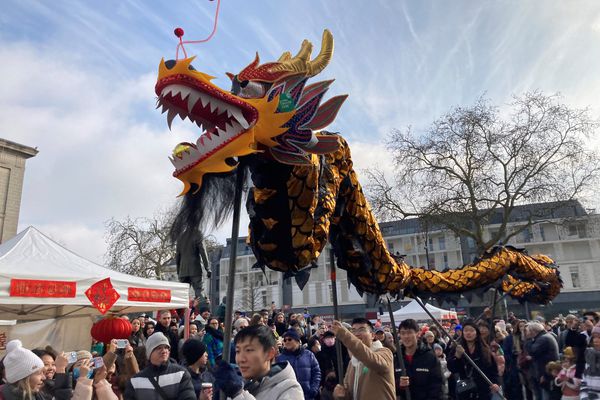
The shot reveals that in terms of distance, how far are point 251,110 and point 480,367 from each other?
446 cm

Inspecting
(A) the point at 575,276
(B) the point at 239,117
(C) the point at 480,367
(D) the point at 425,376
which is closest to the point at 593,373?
(C) the point at 480,367

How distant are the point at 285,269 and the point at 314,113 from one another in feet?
3.39

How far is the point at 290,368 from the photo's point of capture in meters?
2.21

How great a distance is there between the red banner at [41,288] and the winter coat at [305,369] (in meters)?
2.68

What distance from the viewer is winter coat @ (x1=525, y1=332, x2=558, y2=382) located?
6918 millimetres

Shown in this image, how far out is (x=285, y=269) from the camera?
303 centimetres

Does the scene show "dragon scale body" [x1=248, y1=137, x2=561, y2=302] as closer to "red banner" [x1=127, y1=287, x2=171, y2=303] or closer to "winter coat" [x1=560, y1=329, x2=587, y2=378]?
"winter coat" [x1=560, y1=329, x2=587, y2=378]

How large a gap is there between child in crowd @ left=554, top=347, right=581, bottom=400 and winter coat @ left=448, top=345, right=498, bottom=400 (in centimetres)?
100

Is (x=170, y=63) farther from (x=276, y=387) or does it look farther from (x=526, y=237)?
(x=526, y=237)

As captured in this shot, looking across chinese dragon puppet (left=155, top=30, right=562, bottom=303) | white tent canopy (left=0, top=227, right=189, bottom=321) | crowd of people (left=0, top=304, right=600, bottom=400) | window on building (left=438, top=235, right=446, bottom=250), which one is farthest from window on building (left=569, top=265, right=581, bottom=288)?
chinese dragon puppet (left=155, top=30, right=562, bottom=303)

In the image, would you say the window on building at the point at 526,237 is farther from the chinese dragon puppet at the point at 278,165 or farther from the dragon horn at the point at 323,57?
the dragon horn at the point at 323,57

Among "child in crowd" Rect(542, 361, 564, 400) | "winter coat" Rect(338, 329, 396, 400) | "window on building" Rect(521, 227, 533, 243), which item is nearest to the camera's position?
"winter coat" Rect(338, 329, 396, 400)

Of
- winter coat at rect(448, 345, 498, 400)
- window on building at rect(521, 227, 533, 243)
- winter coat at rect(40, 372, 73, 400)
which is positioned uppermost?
window on building at rect(521, 227, 533, 243)

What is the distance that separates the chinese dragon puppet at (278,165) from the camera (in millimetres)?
2408
